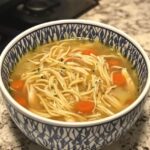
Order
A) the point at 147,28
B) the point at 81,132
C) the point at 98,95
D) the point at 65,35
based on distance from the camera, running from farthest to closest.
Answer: the point at 147,28 < the point at 65,35 < the point at 98,95 < the point at 81,132

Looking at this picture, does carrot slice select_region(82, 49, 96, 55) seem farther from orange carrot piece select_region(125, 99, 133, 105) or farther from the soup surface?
orange carrot piece select_region(125, 99, 133, 105)

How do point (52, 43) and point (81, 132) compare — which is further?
point (52, 43)

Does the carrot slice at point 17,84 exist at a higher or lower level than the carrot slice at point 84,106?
lower

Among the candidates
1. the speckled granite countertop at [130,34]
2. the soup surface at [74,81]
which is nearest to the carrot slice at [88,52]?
the soup surface at [74,81]

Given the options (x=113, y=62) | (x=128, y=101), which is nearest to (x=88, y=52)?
(x=113, y=62)

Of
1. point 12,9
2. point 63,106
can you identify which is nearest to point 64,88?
point 63,106

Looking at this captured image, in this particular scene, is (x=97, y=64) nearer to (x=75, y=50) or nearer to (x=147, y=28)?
(x=75, y=50)

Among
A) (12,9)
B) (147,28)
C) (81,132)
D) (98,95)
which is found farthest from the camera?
(147,28)

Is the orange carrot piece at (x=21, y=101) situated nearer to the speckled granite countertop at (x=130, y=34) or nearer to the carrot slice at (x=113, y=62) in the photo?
the speckled granite countertop at (x=130, y=34)
